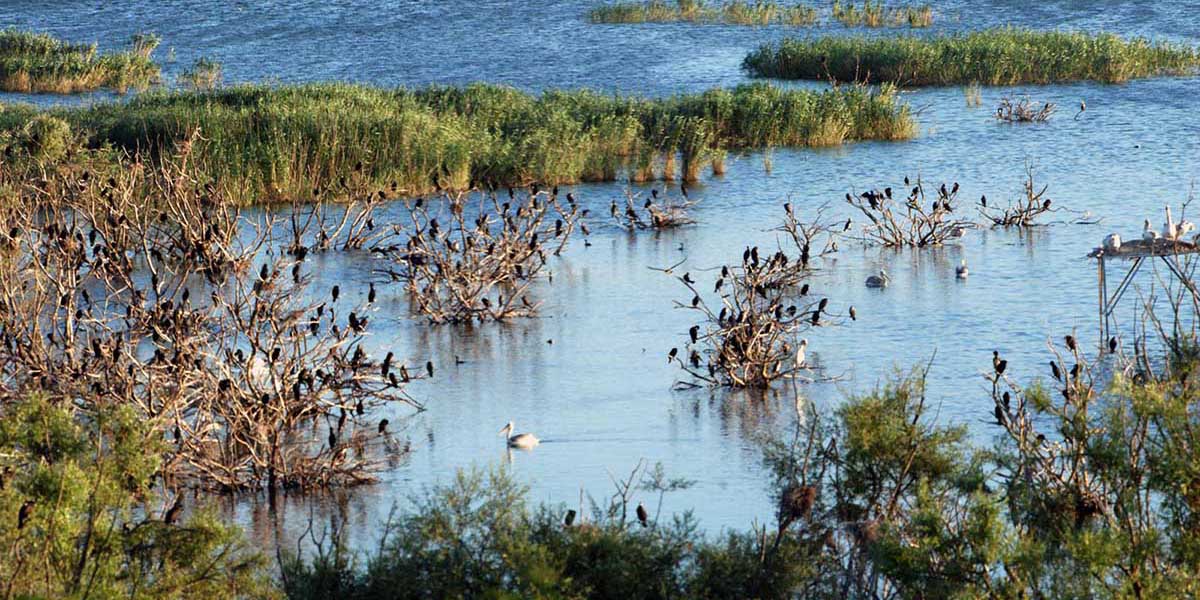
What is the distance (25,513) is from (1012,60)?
80.6 ft

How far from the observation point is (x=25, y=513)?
4.94 metres

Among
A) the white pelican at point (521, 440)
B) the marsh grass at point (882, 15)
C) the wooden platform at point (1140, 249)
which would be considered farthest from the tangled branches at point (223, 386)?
the marsh grass at point (882, 15)

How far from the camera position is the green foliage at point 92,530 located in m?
5.24

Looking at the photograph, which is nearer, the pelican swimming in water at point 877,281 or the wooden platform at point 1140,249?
the wooden platform at point 1140,249

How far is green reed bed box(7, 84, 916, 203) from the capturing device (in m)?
17.6

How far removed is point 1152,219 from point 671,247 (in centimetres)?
450

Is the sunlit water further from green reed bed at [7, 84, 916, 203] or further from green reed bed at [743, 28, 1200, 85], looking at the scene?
green reed bed at [743, 28, 1200, 85]

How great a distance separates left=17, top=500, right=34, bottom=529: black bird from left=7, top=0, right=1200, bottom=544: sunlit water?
2544mm

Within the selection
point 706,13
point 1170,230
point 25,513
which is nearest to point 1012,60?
point 1170,230

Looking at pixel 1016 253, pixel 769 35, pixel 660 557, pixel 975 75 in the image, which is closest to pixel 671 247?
pixel 1016 253

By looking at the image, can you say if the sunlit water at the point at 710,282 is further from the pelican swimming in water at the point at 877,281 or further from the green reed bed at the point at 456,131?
the green reed bed at the point at 456,131

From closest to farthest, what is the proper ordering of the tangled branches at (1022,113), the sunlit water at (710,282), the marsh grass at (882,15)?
the sunlit water at (710,282)
the tangled branches at (1022,113)
the marsh grass at (882,15)

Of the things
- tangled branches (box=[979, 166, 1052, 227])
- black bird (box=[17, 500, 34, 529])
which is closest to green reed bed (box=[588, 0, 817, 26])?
tangled branches (box=[979, 166, 1052, 227])

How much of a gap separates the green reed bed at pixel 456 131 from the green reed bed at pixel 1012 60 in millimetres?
5581
